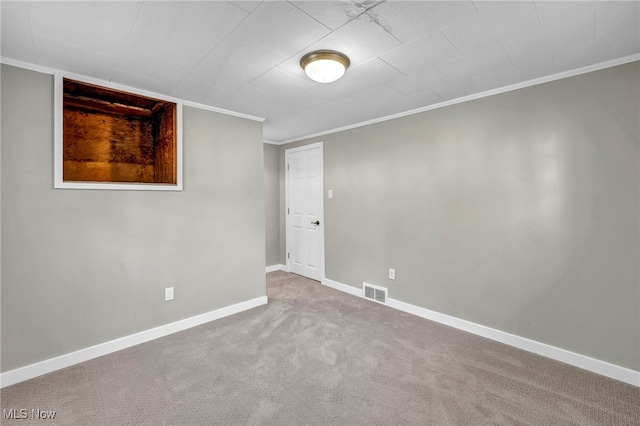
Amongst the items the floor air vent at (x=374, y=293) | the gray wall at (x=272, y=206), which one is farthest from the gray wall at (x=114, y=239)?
the gray wall at (x=272, y=206)

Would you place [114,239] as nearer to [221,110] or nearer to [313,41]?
[221,110]

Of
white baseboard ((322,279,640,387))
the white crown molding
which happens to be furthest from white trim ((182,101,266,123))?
white baseboard ((322,279,640,387))

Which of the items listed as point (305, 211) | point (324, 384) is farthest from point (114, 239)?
point (305, 211)

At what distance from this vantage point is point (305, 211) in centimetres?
455

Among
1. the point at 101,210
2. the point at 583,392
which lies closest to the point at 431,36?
the point at 583,392

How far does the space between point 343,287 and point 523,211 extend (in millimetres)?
2336

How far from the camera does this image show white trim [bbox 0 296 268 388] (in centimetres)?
203

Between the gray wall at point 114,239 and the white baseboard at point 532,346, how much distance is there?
1872mm

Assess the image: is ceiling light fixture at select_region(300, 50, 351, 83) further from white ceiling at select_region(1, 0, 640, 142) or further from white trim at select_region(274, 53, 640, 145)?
white trim at select_region(274, 53, 640, 145)

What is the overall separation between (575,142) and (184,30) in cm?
289

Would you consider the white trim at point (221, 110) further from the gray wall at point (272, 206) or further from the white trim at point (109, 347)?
the white trim at point (109, 347)

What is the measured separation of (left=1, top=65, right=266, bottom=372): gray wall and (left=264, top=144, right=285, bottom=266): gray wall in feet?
4.73

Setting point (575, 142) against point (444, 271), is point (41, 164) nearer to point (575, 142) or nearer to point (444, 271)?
point (444, 271)

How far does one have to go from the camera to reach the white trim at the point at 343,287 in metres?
3.80
